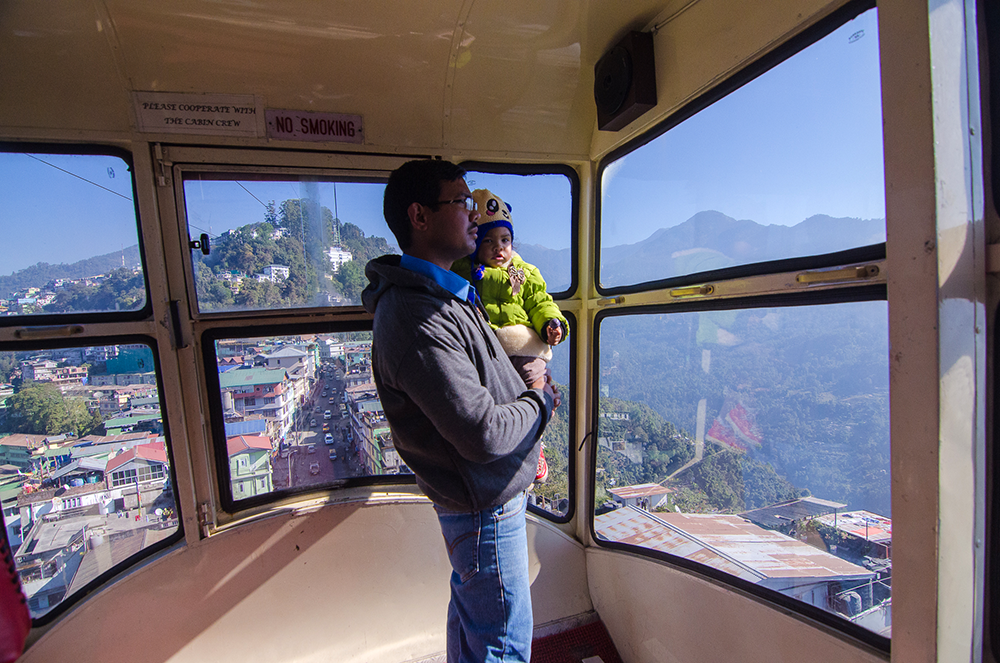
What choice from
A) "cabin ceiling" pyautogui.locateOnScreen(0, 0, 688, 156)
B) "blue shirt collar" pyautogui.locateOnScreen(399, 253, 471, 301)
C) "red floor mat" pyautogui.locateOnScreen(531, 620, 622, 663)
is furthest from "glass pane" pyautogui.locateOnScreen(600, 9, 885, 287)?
"red floor mat" pyautogui.locateOnScreen(531, 620, 622, 663)

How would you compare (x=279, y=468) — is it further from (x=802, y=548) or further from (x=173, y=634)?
(x=802, y=548)

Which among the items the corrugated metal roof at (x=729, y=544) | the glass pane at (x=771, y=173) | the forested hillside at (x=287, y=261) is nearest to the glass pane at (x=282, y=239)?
the forested hillside at (x=287, y=261)

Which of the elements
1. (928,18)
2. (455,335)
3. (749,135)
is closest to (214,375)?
(455,335)

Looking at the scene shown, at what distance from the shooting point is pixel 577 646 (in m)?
2.62

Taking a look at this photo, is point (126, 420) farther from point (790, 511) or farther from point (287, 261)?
point (790, 511)

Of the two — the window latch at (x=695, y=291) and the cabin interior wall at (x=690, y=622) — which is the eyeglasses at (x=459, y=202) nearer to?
the window latch at (x=695, y=291)

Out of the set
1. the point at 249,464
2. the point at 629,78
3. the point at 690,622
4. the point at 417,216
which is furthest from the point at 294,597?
the point at 629,78

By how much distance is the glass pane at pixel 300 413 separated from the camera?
232cm

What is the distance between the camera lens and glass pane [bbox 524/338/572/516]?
2.76 meters

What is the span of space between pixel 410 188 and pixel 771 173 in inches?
50.6

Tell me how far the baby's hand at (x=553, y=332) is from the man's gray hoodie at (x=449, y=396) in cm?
37

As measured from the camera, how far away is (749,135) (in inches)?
68.8

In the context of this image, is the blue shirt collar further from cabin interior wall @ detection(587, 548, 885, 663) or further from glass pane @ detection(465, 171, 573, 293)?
cabin interior wall @ detection(587, 548, 885, 663)

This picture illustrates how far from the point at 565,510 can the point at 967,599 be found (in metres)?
1.90
